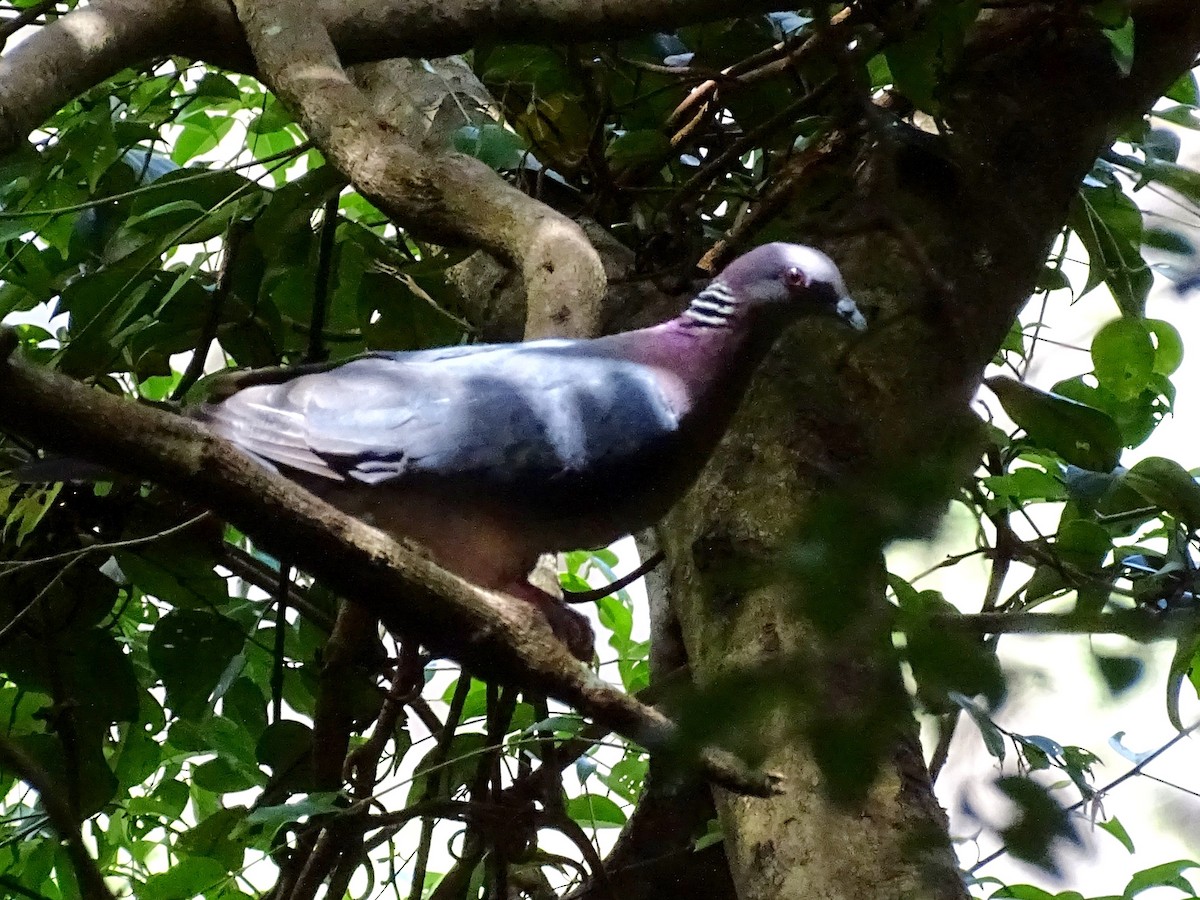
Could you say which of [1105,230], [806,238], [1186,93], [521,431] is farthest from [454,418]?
[1186,93]

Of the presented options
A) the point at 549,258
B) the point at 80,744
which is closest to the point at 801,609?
the point at 549,258

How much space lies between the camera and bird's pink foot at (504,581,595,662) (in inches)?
37.2

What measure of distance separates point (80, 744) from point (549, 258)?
2.45 feet

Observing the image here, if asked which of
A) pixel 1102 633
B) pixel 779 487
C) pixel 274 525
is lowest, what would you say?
pixel 779 487

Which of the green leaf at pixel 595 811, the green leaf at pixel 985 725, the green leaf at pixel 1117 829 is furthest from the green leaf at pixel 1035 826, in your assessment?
the green leaf at pixel 595 811

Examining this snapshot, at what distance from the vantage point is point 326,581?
72 centimetres

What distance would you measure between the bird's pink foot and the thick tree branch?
94mm

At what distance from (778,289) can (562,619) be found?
32cm

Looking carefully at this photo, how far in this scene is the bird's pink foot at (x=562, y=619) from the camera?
3.10ft

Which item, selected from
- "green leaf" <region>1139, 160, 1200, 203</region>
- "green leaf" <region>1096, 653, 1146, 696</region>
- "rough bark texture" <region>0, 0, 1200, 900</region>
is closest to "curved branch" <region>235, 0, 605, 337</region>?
"rough bark texture" <region>0, 0, 1200, 900</region>

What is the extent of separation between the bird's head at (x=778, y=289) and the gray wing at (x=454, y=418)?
96mm

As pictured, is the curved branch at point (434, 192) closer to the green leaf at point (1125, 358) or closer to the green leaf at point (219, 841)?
the green leaf at point (1125, 358)

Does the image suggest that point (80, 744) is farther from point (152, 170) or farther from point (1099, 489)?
point (1099, 489)

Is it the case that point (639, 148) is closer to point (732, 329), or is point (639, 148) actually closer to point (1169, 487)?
point (732, 329)
